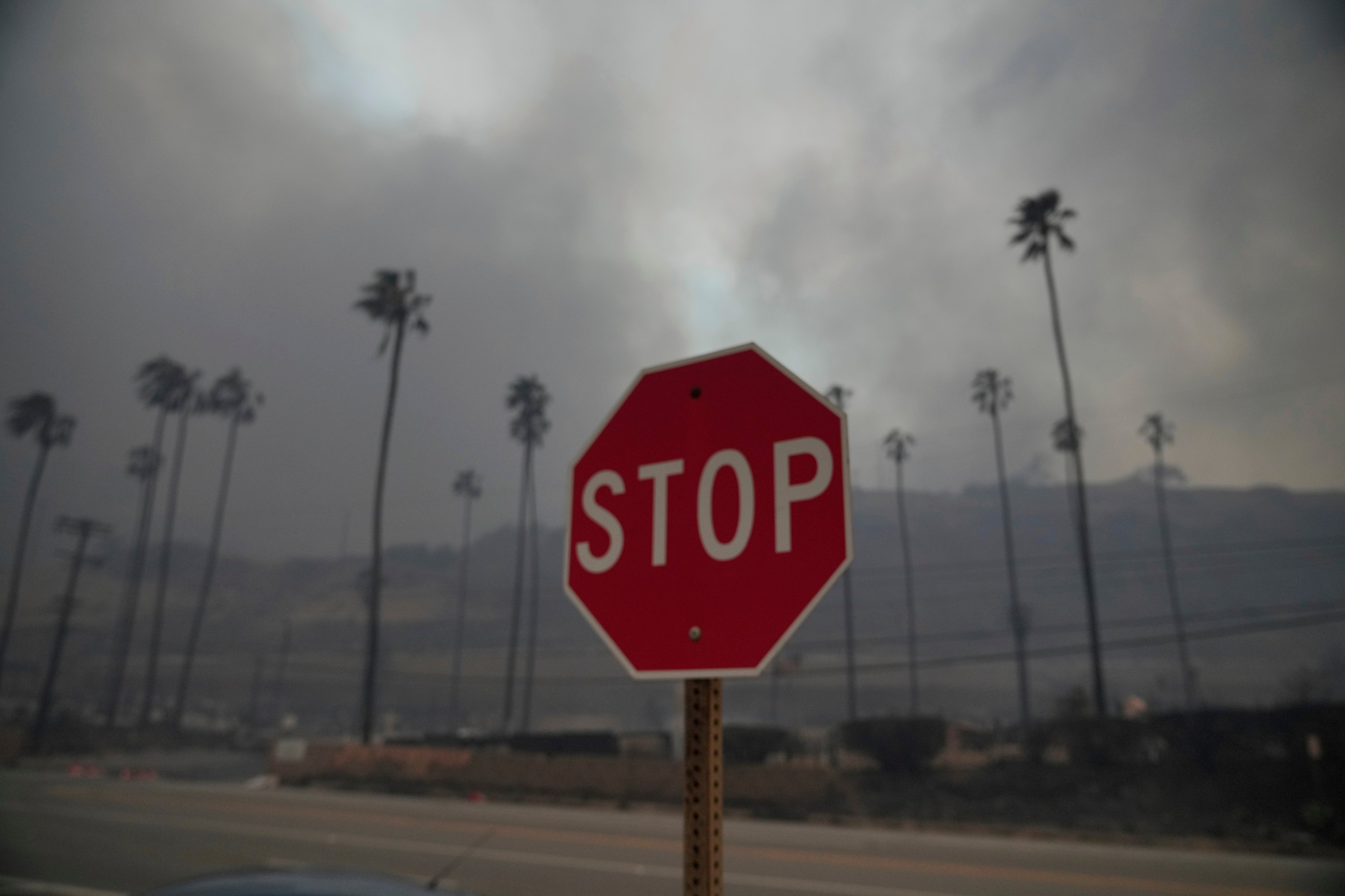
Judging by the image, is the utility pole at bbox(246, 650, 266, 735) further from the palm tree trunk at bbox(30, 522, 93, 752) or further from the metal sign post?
the metal sign post

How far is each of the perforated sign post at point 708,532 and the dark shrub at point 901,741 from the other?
3259 centimetres

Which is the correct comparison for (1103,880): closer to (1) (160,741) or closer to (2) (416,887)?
(2) (416,887)

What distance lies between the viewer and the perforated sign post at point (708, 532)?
195cm

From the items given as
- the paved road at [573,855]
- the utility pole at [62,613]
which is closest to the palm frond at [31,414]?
the utility pole at [62,613]

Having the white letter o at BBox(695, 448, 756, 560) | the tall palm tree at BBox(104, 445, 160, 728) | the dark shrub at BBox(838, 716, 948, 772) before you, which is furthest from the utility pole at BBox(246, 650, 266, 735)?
the white letter o at BBox(695, 448, 756, 560)

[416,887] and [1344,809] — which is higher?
[416,887]

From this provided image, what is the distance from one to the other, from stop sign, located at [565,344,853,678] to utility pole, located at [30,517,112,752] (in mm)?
59999

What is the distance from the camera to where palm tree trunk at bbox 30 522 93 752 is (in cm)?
5116

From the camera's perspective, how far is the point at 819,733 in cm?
3491

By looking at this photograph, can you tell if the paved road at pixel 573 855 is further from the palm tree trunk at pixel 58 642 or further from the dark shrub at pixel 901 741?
the palm tree trunk at pixel 58 642

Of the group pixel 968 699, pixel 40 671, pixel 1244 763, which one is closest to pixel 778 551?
pixel 1244 763

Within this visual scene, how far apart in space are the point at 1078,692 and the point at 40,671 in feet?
490

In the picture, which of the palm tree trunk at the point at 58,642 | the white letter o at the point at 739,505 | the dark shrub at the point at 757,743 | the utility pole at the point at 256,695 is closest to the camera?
the white letter o at the point at 739,505

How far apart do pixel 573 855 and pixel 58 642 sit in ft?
170
